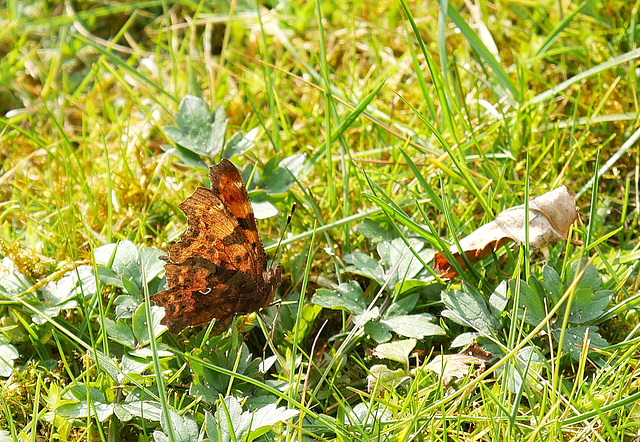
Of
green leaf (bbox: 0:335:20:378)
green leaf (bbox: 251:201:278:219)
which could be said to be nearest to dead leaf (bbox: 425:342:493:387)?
green leaf (bbox: 251:201:278:219)

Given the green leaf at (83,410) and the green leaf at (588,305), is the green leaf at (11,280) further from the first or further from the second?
the green leaf at (588,305)

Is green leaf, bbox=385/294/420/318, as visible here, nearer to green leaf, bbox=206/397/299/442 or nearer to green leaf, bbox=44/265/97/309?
green leaf, bbox=206/397/299/442

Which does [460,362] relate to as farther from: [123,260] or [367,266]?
[123,260]

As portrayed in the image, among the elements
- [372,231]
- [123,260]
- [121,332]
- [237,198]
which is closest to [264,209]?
[237,198]

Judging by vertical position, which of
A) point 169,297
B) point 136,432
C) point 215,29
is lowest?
Answer: point 136,432

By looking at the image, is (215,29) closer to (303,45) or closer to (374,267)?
(303,45)

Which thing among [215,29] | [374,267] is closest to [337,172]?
[374,267]

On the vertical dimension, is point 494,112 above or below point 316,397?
above
